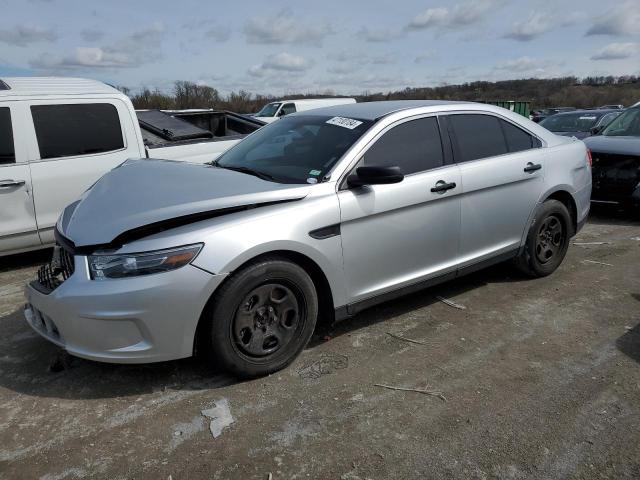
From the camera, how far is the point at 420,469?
8.10 feet

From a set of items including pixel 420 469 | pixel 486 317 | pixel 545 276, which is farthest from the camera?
pixel 545 276

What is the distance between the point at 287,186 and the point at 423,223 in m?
1.09

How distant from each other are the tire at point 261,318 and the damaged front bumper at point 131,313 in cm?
12

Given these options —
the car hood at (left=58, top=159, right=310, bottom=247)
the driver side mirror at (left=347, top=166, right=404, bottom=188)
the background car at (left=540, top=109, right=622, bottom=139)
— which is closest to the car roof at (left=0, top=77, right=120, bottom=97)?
the car hood at (left=58, top=159, right=310, bottom=247)

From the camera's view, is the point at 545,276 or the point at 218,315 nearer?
the point at 218,315

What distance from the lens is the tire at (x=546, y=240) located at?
15.6 feet

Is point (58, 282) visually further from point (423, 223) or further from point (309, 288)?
point (423, 223)

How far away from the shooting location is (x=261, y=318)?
3.18 m

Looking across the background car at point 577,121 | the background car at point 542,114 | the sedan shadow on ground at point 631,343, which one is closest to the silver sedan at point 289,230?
the sedan shadow on ground at point 631,343

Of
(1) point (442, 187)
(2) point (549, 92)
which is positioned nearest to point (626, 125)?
(1) point (442, 187)

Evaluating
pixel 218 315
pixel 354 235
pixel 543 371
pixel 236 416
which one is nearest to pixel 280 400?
pixel 236 416

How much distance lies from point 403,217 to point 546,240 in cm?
194

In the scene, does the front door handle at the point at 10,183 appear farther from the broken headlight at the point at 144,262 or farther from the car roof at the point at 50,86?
the broken headlight at the point at 144,262

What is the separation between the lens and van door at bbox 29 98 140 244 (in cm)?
531
